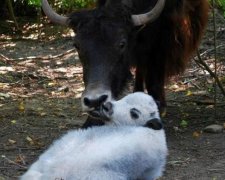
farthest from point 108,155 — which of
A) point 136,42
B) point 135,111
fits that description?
point 136,42

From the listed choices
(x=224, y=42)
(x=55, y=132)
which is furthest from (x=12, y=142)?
(x=224, y=42)

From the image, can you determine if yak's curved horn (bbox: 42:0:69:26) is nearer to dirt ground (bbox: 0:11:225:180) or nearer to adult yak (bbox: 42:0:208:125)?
adult yak (bbox: 42:0:208:125)

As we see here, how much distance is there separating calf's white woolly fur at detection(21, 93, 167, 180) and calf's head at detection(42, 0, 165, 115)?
3.56 feet

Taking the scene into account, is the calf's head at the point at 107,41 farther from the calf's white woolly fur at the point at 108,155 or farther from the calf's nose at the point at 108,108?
the calf's white woolly fur at the point at 108,155

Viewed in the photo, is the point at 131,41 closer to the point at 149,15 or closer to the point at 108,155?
the point at 149,15

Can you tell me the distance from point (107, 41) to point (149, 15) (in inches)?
23.4

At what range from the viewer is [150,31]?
6.34 m

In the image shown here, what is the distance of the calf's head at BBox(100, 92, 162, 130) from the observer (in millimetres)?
4234

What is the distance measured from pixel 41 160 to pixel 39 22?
34.1 feet

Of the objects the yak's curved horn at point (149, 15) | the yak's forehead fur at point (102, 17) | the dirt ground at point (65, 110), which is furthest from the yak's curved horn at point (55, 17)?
the dirt ground at point (65, 110)

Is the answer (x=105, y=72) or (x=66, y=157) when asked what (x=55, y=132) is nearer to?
(x=105, y=72)

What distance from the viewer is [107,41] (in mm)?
5574

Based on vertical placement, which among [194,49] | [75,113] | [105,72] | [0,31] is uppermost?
[105,72]

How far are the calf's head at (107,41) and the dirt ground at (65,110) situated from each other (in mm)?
843
